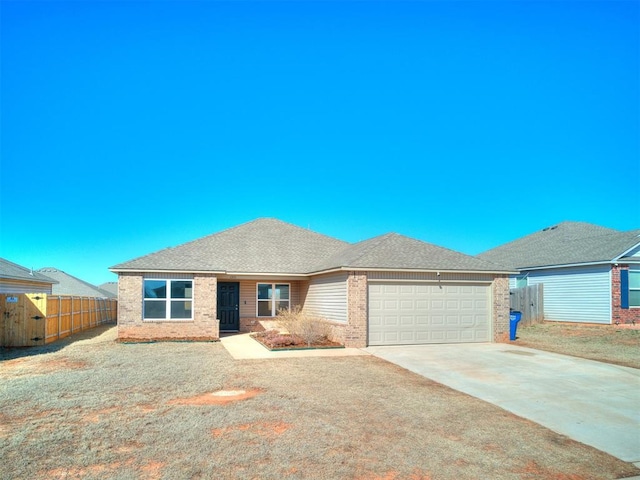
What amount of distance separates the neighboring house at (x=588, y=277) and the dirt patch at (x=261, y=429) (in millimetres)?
19284

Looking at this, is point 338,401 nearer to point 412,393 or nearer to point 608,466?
point 412,393

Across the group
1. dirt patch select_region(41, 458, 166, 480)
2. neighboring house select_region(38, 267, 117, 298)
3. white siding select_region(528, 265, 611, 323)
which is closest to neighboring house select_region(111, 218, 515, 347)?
white siding select_region(528, 265, 611, 323)

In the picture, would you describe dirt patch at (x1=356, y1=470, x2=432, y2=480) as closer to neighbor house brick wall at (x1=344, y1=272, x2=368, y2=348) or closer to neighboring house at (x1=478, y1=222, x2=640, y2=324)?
neighbor house brick wall at (x1=344, y1=272, x2=368, y2=348)

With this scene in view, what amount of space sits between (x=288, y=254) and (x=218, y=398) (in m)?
13.5

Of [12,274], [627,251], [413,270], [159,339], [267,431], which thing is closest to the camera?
[267,431]

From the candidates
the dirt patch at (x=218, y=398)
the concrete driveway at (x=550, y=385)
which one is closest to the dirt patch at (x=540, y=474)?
the concrete driveway at (x=550, y=385)

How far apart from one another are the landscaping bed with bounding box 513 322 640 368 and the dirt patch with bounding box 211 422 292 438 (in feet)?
32.1

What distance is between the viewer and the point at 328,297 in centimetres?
1703

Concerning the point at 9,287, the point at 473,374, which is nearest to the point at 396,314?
the point at 473,374

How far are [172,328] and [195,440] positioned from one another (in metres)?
12.0

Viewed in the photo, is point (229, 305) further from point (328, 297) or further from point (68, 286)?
point (68, 286)

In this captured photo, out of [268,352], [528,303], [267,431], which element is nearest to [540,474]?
[267,431]

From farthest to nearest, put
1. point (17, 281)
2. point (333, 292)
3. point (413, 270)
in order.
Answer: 1. point (17, 281)
2. point (333, 292)
3. point (413, 270)

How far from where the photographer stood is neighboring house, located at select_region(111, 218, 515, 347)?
15.2 meters
